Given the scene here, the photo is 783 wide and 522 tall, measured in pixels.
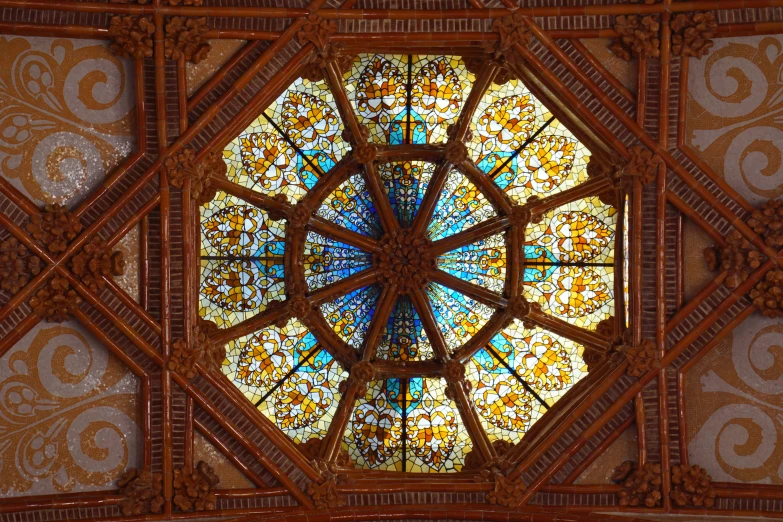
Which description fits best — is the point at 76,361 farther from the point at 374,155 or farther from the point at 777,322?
the point at 777,322

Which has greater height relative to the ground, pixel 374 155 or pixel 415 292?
pixel 374 155

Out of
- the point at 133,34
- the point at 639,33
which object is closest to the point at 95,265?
the point at 133,34

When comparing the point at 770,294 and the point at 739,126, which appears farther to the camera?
the point at 739,126

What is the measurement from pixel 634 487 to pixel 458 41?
4601 mm

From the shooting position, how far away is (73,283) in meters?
11.7

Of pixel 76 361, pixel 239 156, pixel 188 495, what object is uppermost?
pixel 239 156

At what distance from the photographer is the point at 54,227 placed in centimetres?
1158

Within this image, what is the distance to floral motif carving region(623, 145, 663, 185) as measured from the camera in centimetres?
1195

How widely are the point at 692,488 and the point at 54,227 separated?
21.3ft

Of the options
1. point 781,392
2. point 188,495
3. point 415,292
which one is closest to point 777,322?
point 781,392

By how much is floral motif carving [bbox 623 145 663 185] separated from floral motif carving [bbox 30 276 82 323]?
17.7 feet

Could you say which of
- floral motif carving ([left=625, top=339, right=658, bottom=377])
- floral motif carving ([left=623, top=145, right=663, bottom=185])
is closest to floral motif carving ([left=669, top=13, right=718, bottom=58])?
floral motif carving ([left=623, top=145, right=663, bottom=185])

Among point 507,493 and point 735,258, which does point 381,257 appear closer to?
point 507,493

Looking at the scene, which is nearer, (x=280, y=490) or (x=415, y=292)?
(x=280, y=490)
